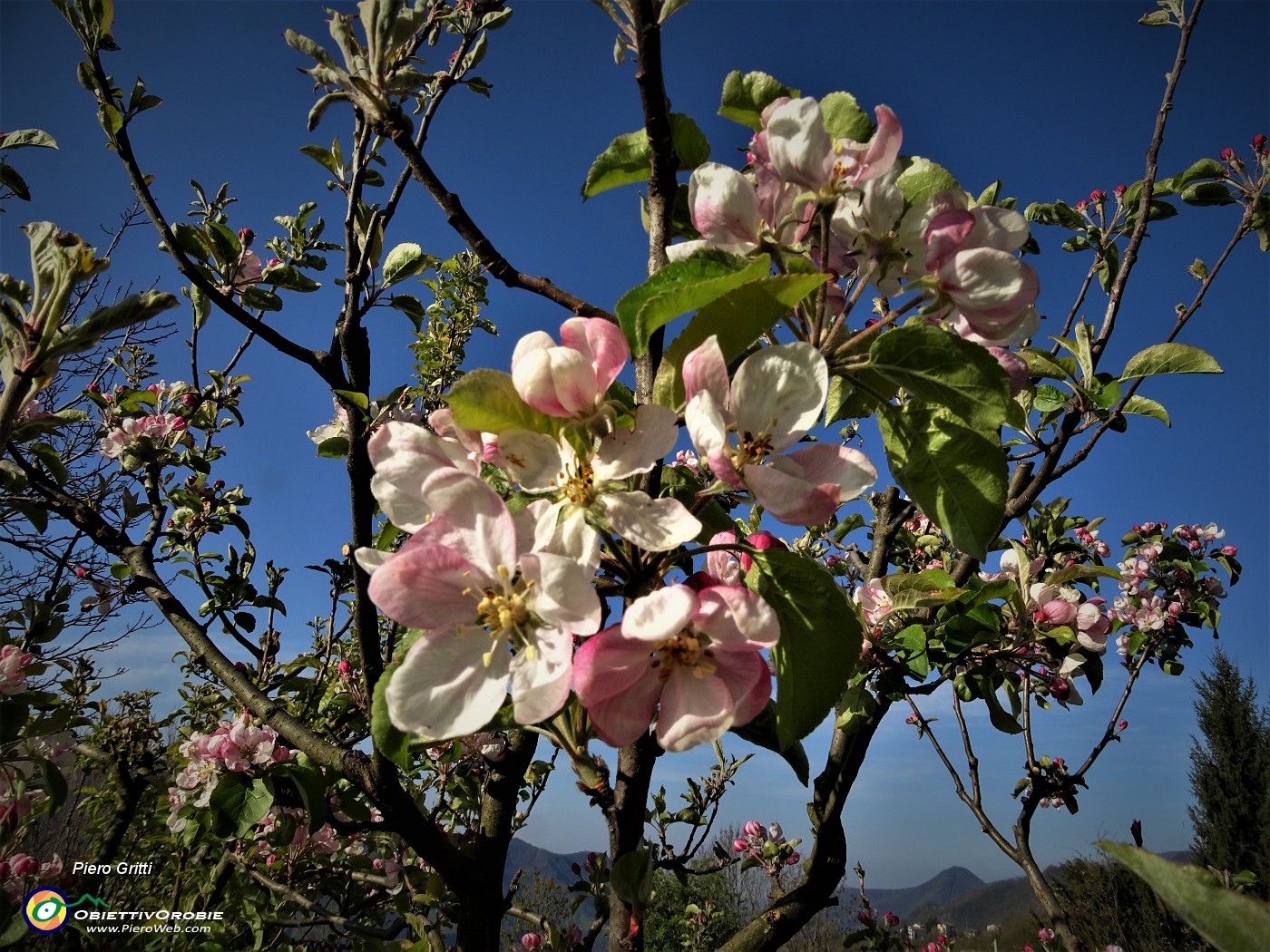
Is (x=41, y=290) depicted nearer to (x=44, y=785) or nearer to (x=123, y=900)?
(x=44, y=785)

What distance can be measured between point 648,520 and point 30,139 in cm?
206

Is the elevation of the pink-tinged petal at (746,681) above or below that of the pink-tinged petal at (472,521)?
below

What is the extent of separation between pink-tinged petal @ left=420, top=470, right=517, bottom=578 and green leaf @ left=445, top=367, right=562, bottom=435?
0.06m

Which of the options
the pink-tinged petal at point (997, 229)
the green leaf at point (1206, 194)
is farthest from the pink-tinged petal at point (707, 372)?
the green leaf at point (1206, 194)

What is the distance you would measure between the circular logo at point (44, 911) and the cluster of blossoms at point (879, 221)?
287 centimetres

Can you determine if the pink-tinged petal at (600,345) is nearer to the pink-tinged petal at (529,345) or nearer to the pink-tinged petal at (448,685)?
the pink-tinged petal at (529,345)

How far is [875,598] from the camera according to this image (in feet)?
5.82

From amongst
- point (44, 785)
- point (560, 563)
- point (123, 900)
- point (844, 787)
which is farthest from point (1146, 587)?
point (123, 900)

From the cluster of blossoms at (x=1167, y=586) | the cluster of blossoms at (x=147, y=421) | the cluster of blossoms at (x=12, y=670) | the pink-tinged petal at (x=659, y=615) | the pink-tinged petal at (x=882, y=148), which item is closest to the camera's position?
the pink-tinged petal at (x=659, y=615)

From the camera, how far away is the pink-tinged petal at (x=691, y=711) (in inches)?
23.9

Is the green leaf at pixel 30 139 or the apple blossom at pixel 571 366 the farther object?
the green leaf at pixel 30 139

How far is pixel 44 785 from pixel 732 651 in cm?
247

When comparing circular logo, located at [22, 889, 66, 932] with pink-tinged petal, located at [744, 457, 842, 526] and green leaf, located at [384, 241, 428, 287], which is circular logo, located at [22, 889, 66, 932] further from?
pink-tinged petal, located at [744, 457, 842, 526]

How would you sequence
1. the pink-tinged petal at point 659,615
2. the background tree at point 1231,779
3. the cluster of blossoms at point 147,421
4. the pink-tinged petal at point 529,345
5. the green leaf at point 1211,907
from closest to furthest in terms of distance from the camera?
the green leaf at point 1211,907 < the pink-tinged petal at point 659,615 < the pink-tinged petal at point 529,345 < the cluster of blossoms at point 147,421 < the background tree at point 1231,779
